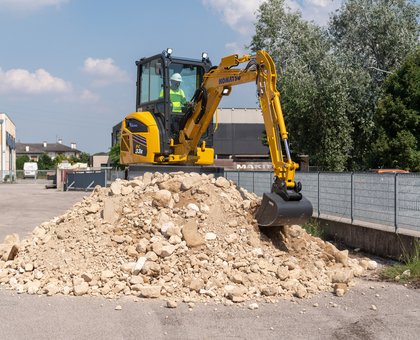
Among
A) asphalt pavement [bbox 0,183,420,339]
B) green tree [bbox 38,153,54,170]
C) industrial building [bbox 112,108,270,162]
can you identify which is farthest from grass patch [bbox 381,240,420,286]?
green tree [bbox 38,153,54,170]

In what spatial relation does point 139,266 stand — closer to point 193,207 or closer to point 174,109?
point 193,207

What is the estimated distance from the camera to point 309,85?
3559cm

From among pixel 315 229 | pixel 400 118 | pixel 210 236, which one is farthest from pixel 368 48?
pixel 210 236

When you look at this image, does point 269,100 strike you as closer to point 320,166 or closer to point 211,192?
point 211,192

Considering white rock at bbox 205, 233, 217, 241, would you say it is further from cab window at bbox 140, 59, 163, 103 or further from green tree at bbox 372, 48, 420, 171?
green tree at bbox 372, 48, 420, 171

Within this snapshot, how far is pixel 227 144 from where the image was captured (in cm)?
8044

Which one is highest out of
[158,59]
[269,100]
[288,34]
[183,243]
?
[288,34]

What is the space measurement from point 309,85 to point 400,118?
573 centimetres

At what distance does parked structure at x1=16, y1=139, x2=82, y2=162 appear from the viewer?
156750 mm

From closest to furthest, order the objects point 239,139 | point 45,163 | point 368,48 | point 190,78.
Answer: point 190,78 < point 368,48 < point 239,139 < point 45,163

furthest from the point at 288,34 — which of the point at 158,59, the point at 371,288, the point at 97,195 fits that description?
the point at 371,288

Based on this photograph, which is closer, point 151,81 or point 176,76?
point 176,76

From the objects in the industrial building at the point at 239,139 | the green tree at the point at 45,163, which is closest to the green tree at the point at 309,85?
the industrial building at the point at 239,139

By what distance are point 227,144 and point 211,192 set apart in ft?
230
